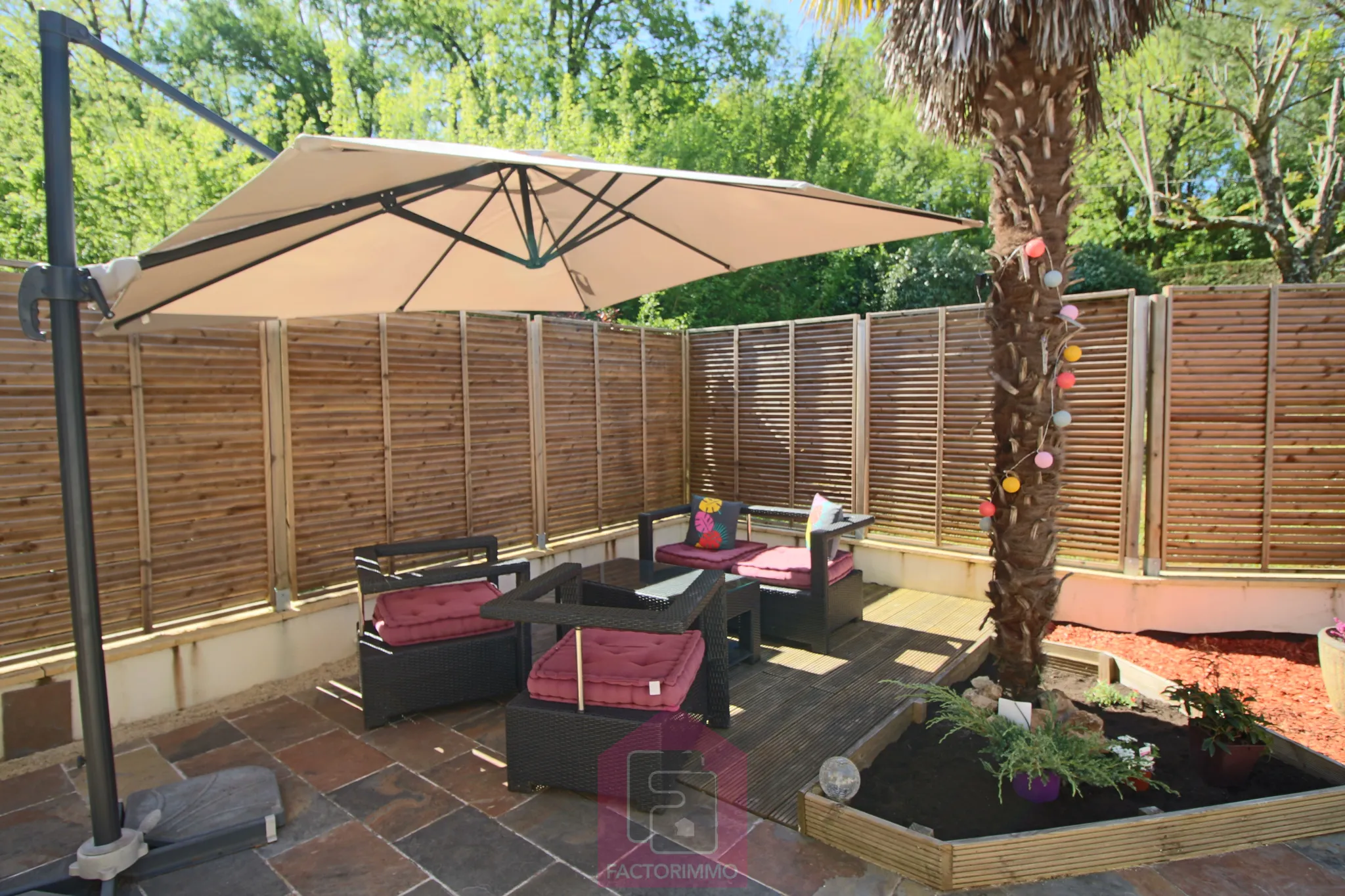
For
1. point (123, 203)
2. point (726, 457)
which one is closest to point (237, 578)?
point (726, 457)

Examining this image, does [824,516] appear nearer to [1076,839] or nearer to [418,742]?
[1076,839]

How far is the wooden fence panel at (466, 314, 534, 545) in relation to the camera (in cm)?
555

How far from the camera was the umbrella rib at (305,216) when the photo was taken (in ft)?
7.27

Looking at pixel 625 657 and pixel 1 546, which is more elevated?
pixel 1 546

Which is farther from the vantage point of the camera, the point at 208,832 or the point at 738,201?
the point at 738,201

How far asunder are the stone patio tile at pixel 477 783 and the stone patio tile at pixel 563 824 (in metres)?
0.07

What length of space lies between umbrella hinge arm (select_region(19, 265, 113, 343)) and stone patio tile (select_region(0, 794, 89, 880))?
2.00 m

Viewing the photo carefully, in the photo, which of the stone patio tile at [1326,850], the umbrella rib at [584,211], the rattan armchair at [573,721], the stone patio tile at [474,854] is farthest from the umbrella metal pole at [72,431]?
the stone patio tile at [1326,850]


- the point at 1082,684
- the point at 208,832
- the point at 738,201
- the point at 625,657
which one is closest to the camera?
the point at 208,832

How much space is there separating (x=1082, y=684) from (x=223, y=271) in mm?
4703

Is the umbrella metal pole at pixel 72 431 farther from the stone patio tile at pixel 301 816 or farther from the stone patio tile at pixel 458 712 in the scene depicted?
the stone patio tile at pixel 458 712

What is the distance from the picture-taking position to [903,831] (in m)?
2.52

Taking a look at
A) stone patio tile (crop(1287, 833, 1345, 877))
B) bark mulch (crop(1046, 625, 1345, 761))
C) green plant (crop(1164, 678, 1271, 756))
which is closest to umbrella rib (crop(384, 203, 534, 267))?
bark mulch (crop(1046, 625, 1345, 761))

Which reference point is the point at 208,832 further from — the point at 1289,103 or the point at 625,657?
the point at 1289,103
